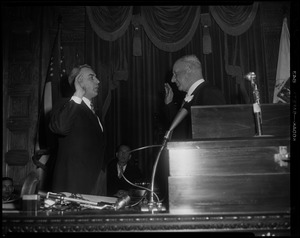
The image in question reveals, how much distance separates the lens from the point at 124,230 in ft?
4.18

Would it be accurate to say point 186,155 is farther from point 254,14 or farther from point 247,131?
point 254,14

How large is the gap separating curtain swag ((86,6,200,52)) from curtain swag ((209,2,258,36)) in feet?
0.97

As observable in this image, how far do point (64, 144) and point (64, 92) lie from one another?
250 cm

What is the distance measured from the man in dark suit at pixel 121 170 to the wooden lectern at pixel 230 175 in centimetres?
336

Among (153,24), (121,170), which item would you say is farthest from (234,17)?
(121,170)

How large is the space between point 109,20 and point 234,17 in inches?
68.8

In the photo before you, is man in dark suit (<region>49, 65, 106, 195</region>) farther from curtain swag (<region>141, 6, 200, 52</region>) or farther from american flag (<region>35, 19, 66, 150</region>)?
curtain swag (<region>141, 6, 200, 52</region>)

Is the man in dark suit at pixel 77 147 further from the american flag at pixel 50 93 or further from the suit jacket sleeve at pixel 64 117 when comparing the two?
the american flag at pixel 50 93

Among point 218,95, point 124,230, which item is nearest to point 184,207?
point 124,230

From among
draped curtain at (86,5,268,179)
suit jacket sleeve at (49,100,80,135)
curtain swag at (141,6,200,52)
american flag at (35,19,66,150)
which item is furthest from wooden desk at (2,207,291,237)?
curtain swag at (141,6,200,52)

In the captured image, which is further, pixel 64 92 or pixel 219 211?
pixel 64 92

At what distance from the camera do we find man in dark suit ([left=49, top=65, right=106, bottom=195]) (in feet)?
7.77

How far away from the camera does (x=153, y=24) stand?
509cm
